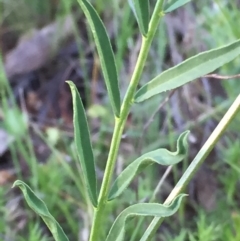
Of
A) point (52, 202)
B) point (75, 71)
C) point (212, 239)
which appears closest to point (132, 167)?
point (212, 239)

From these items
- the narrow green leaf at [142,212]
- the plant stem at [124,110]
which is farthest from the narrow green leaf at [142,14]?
the narrow green leaf at [142,212]

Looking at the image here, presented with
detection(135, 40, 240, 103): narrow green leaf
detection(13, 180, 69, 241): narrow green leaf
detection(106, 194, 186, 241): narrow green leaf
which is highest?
detection(135, 40, 240, 103): narrow green leaf

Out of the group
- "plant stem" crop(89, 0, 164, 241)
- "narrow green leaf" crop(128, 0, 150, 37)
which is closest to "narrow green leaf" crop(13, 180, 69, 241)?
"plant stem" crop(89, 0, 164, 241)

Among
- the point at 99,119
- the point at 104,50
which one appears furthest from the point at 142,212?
the point at 99,119

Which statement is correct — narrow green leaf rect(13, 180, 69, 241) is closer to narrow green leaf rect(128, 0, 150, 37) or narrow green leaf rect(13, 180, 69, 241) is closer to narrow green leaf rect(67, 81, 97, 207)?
narrow green leaf rect(67, 81, 97, 207)

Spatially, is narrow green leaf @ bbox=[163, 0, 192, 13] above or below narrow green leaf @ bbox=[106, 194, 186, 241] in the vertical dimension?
above

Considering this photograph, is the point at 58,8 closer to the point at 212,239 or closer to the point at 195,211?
the point at 195,211

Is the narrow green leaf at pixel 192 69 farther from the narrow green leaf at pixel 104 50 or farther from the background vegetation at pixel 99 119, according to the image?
the background vegetation at pixel 99 119
